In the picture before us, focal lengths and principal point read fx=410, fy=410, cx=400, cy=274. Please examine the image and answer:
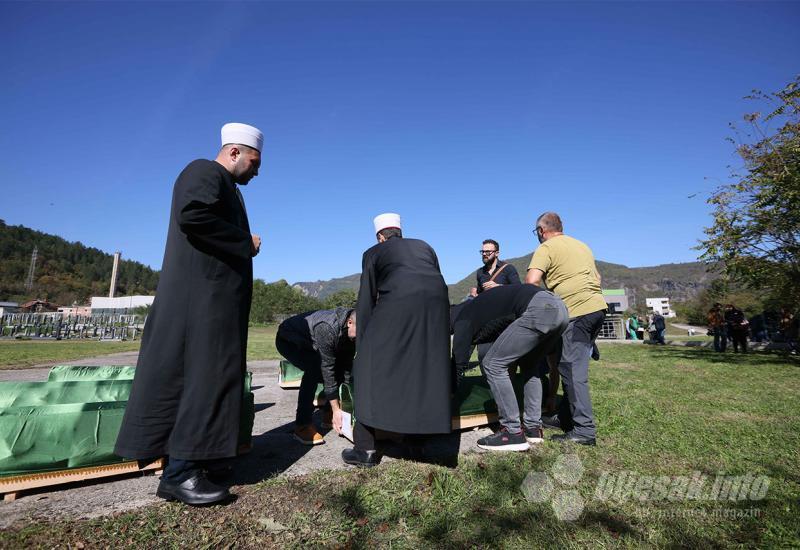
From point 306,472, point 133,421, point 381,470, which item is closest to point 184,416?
point 133,421

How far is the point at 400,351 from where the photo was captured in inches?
134

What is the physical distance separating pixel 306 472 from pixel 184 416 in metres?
1.10

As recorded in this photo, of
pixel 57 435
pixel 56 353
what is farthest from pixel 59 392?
pixel 56 353

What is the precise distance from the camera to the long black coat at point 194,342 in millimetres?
2658

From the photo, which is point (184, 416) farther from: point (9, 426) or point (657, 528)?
point (657, 528)

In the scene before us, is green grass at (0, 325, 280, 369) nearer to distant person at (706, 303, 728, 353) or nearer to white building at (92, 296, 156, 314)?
distant person at (706, 303, 728, 353)

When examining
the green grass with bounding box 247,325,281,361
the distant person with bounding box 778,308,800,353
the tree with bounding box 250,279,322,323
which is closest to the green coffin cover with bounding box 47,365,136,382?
the green grass with bounding box 247,325,281,361

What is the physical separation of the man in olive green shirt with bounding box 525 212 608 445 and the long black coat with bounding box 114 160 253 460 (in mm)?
3077

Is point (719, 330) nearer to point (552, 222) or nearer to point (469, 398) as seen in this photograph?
point (552, 222)

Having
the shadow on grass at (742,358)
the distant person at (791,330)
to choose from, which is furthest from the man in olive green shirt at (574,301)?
the distant person at (791,330)

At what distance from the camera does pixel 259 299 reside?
107m

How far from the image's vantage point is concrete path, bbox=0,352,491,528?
2.50m

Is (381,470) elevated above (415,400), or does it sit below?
below

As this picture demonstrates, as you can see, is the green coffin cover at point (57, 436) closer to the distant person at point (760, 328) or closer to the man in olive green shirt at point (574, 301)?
the man in olive green shirt at point (574, 301)
